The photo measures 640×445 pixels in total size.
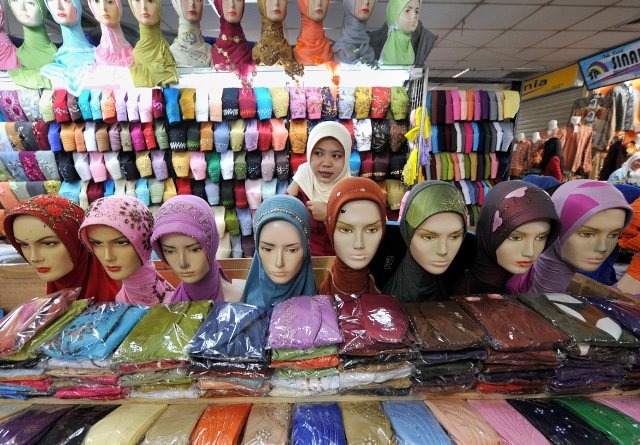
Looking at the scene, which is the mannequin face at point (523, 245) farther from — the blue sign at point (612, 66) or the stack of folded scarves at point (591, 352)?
the blue sign at point (612, 66)

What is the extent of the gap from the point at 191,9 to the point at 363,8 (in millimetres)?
1244

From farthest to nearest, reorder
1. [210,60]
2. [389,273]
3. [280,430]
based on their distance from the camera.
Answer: [210,60] < [389,273] < [280,430]

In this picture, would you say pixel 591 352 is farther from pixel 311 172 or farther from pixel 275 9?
pixel 275 9

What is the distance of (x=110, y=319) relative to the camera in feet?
3.35

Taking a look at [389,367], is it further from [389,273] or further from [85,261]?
[85,261]

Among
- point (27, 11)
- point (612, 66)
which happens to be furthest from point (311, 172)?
point (612, 66)

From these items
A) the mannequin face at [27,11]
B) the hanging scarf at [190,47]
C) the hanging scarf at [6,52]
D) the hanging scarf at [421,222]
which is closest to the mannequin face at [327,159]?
the hanging scarf at [421,222]

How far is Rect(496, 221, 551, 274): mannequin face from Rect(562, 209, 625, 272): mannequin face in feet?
0.65

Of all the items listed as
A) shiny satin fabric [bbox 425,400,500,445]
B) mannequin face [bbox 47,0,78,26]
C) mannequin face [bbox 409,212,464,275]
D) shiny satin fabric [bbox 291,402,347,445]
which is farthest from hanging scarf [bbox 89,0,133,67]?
shiny satin fabric [bbox 425,400,500,445]

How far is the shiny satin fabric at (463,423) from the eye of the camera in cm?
87

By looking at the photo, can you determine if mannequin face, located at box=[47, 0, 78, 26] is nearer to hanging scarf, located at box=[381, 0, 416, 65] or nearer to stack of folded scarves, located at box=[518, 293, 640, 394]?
hanging scarf, located at box=[381, 0, 416, 65]

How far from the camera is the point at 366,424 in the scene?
0.90m

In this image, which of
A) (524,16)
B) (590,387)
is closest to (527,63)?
(524,16)

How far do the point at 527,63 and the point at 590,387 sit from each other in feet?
27.6
